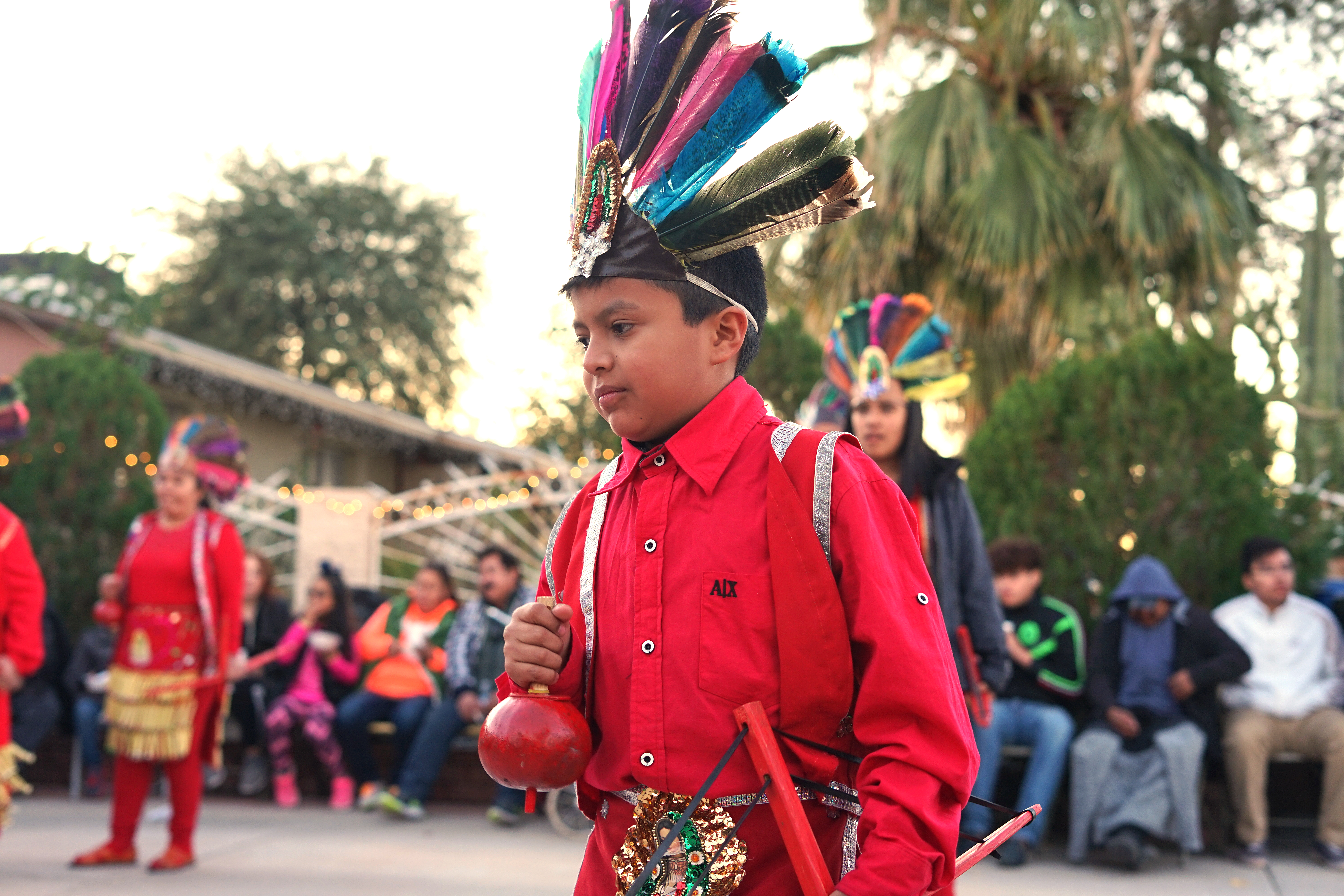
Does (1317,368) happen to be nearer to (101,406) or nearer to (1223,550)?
(1223,550)

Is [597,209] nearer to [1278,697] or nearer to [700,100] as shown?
[700,100]

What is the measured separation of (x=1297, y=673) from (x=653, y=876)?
17.6ft

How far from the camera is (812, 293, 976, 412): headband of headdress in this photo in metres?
4.14

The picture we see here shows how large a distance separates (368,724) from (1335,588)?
18.6 feet

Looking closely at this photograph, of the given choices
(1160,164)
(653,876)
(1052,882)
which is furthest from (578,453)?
(653,876)

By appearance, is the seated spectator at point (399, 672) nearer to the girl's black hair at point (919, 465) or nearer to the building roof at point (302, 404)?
the building roof at point (302, 404)

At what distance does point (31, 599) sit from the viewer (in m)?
4.95

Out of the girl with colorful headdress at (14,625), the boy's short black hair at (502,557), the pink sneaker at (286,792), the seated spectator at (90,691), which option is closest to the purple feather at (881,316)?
the girl with colorful headdress at (14,625)

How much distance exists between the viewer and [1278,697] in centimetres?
595

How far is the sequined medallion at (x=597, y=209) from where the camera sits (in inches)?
69.9

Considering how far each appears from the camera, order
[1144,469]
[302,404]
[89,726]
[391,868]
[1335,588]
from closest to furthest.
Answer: [391,868]
[1335,588]
[1144,469]
[89,726]
[302,404]

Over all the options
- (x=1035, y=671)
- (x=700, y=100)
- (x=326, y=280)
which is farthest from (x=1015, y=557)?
(x=326, y=280)

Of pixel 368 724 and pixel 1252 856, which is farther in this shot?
pixel 368 724

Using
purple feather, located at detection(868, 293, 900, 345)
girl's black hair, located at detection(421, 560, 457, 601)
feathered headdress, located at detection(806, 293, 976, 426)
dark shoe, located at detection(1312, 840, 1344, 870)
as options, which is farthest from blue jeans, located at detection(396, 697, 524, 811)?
dark shoe, located at detection(1312, 840, 1344, 870)
